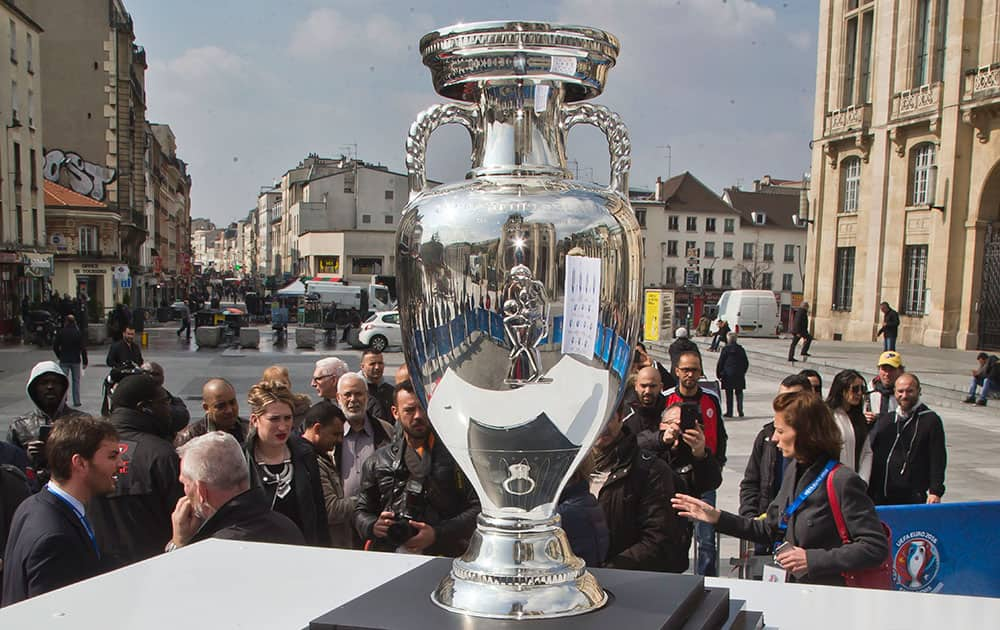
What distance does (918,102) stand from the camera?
28.3 metres

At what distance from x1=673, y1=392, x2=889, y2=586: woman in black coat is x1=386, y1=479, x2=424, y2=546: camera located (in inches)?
43.4

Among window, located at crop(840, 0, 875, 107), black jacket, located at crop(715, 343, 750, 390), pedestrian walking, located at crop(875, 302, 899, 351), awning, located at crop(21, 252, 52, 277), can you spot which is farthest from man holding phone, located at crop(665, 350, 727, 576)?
awning, located at crop(21, 252, 52, 277)

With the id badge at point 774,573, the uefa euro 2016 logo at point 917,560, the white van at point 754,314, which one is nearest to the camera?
the id badge at point 774,573

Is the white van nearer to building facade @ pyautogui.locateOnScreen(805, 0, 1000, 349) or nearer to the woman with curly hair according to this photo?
building facade @ pyautogui.locateOnScreen(805, 0, 1000, 349)

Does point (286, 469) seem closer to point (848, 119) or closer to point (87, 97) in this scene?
point (848, 119)

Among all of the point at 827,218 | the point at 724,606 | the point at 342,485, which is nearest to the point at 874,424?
the point at 342,485

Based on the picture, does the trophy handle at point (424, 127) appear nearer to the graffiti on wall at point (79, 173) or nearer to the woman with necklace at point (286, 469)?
the woman with necklace at point (286, 469)

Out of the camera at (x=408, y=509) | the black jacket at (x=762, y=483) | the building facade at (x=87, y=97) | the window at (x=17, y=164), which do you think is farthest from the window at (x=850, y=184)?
the building facade at (x=87, y=97)

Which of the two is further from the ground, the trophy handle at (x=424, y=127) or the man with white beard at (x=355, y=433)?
the trophy handle at (x=424, y=127)

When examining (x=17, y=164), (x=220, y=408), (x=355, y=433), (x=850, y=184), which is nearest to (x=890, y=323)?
(x=850, y=184)

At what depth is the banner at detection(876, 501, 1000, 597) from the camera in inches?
180

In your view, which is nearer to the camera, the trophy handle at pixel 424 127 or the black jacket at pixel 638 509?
the trophy handle at pixel 424 127

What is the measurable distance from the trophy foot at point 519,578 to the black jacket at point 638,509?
A: 1988 mm

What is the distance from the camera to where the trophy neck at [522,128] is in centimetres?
181
